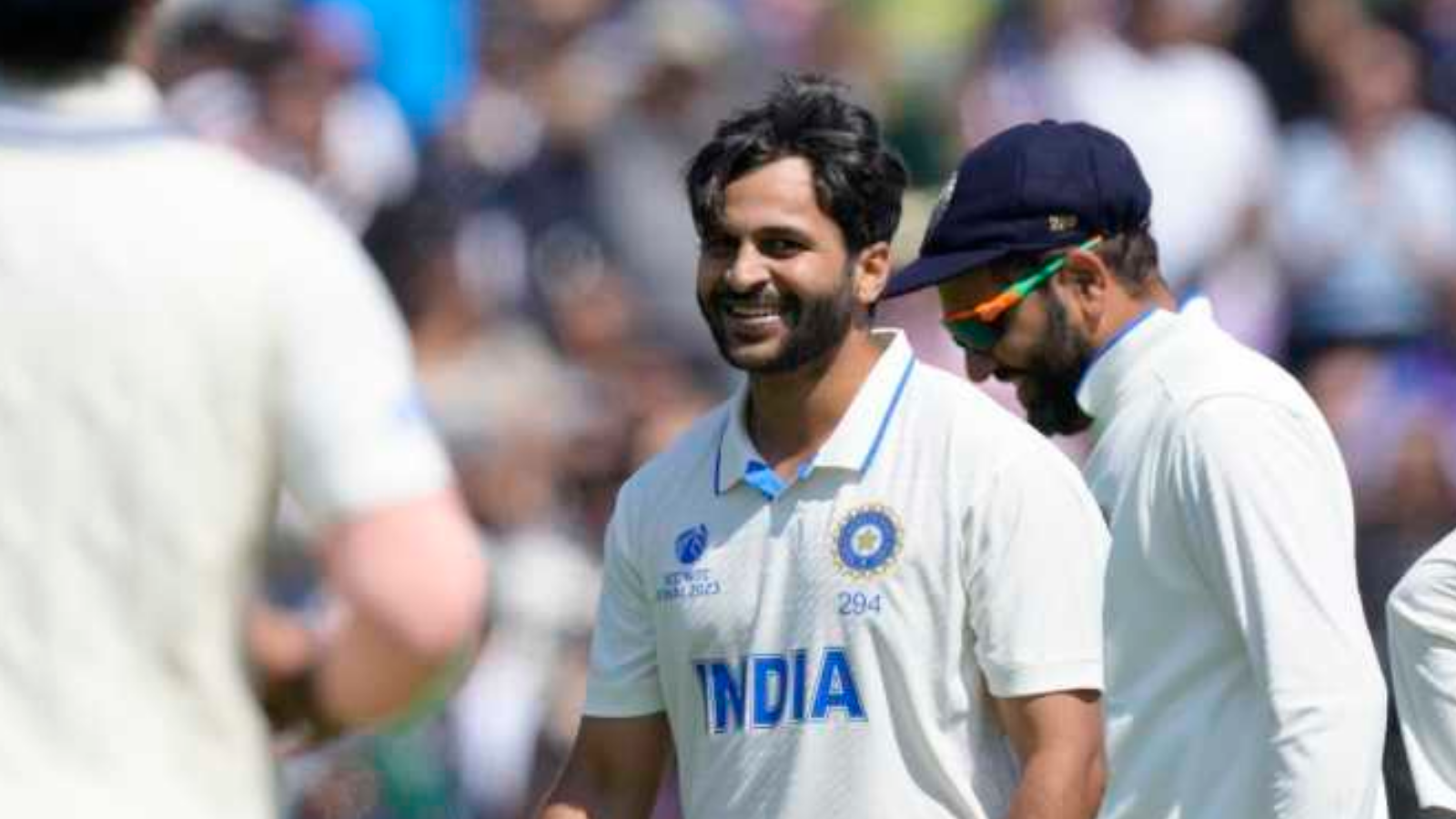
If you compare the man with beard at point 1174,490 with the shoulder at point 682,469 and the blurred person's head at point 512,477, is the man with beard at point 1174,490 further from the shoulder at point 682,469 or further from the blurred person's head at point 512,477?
the blurred person's head at point 512,477

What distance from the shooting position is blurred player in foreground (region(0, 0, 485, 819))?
131 inches

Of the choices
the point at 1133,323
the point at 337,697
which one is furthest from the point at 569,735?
the point at 337,697

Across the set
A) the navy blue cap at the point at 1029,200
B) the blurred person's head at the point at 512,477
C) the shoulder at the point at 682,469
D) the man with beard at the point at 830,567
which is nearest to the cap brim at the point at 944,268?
the navy blue cap at the point at 1029,200

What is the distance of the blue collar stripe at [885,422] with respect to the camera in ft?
17.5

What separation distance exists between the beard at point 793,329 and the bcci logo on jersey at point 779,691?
50 cm

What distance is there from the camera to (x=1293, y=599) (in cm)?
540

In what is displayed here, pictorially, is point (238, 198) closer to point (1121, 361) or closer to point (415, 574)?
point (415, 574)

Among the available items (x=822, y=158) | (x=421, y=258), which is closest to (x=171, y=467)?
(x=822, y=158)

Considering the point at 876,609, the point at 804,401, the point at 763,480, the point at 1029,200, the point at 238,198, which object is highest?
the point at 238,198

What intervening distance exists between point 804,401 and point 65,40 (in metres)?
2.27

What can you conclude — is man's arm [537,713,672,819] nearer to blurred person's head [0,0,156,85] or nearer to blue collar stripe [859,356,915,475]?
blue collar stripe [859,356,915,475]

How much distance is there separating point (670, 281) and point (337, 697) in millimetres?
8379

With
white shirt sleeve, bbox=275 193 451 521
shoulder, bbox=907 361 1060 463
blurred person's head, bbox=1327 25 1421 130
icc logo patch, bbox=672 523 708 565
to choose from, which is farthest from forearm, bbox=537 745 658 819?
blurred person's head, bbox=1327 25 1421 130

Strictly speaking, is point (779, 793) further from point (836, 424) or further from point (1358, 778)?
point (1358, 778)
